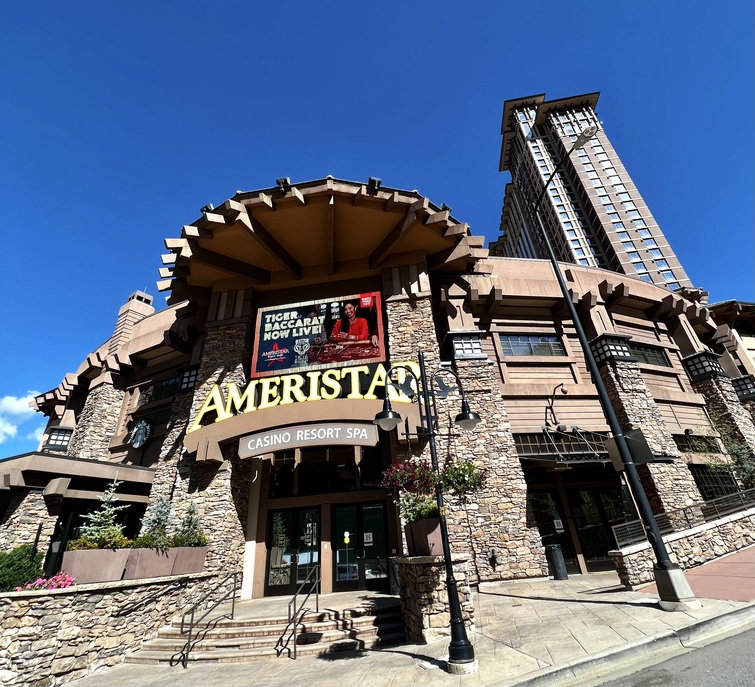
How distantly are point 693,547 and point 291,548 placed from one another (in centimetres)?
1399

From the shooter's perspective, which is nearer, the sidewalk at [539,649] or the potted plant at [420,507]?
the sidewalk at [539,649]

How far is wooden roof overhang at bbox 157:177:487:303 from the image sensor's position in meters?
16.5

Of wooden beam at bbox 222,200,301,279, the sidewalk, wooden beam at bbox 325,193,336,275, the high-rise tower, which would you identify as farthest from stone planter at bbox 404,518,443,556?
the high-rise tower

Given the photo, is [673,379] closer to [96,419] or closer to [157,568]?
[157,568]

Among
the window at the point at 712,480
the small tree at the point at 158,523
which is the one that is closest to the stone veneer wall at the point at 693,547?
the window at the point at 712,480

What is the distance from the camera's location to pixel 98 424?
21891 mm

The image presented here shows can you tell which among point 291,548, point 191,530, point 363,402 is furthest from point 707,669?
point 191,530

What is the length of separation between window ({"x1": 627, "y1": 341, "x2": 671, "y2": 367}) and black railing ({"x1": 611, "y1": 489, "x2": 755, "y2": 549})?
809 cm

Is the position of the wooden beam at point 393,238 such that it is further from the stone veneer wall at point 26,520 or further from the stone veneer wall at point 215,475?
the stone veneer wall at point 26,520

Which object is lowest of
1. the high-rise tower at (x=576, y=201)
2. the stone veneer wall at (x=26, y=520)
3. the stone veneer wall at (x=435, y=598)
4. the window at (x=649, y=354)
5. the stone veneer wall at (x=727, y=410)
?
the stone veneer wall at (x=435, y=598)

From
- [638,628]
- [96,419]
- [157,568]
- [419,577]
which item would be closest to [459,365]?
[419,577]

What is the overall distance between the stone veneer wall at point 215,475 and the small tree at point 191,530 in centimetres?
31

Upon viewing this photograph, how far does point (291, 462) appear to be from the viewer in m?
16.1

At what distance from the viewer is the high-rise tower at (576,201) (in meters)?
61.5
